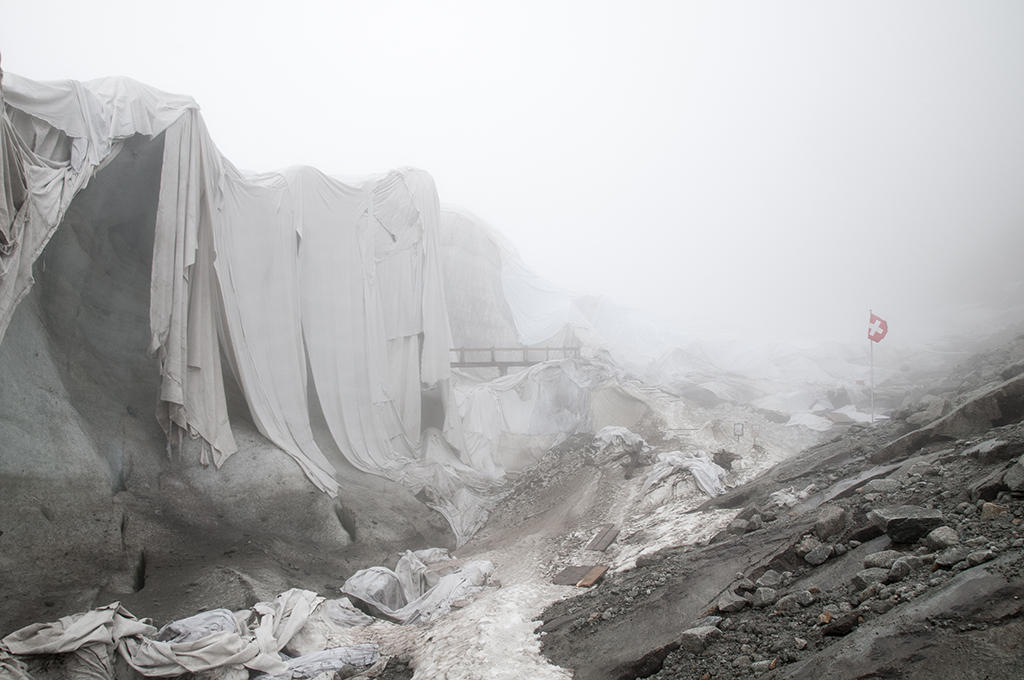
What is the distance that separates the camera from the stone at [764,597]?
3.90m

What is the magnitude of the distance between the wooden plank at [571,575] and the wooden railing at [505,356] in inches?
351

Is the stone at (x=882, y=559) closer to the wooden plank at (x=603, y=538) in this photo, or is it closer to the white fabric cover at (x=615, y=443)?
the wooden plank at (x=603, y=538)

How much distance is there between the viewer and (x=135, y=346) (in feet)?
25.7

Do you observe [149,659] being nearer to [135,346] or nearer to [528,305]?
[135,346]

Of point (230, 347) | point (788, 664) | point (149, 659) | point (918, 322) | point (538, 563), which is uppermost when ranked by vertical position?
point (230, 347)

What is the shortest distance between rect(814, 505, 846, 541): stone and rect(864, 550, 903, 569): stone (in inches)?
32.9

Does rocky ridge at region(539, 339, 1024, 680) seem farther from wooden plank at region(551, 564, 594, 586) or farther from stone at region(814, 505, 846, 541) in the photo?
wooden plank at region(551, 564, 594, 586)


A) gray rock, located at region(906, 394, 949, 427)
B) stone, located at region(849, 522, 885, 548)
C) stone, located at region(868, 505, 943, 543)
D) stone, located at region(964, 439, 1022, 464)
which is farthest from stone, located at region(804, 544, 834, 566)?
gray rock, located at region(906, 394, 949, 427)

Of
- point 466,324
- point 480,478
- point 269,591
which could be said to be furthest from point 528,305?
point 269,591

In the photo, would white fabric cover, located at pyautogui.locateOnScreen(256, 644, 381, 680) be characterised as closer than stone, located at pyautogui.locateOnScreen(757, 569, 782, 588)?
No

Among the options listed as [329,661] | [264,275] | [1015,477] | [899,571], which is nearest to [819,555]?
[899,571]

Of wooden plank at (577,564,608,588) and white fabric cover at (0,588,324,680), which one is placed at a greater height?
white fabric cover at (0,588,324,680)

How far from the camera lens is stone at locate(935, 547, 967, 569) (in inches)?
129

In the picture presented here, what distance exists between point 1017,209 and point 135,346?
60.3m
